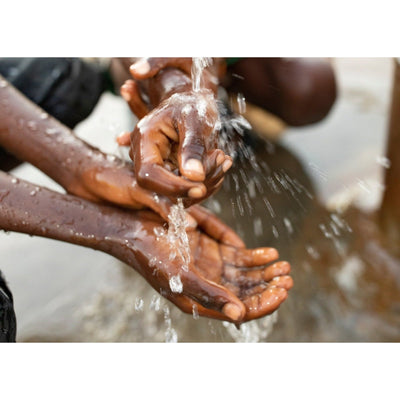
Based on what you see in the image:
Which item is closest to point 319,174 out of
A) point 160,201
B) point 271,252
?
point 271,252

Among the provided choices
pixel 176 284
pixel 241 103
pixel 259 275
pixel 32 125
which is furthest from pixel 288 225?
pixel 32 125

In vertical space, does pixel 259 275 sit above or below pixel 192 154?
below

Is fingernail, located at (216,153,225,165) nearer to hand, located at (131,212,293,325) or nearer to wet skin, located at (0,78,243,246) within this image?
hand, located at (131,212,293,325)

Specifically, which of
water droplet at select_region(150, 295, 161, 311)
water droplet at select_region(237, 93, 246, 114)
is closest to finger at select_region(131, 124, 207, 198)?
water droplet at select_region(150, 295, 161, 311)

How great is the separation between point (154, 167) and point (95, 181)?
596 mm

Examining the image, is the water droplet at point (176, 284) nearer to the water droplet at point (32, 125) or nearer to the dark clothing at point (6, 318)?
the dark clothing at point (6, 318)

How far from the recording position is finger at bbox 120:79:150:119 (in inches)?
79.9

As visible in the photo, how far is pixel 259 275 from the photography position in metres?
1.70

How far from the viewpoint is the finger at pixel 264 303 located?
1507 millimetres

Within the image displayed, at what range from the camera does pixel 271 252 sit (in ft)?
5.67

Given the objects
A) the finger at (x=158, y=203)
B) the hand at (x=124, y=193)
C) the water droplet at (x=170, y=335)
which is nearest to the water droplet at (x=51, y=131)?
the hand at (x=124, y=193)

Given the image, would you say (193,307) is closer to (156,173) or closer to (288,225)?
(156,173)

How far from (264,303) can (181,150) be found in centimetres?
62

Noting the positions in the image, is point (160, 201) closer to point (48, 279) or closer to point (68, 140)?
point (68, 140)
